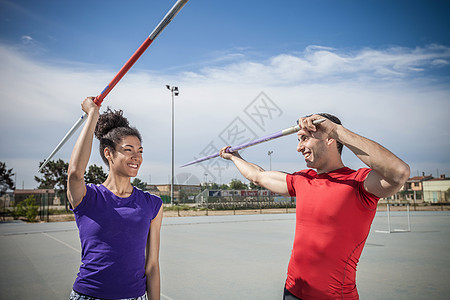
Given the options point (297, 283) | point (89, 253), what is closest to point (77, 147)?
point (89, 253)

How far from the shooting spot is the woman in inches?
87.3

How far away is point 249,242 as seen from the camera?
1191cm

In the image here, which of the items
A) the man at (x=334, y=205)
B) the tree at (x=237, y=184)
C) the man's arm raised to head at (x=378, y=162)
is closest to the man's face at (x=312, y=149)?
the man at (x=334, y=205)

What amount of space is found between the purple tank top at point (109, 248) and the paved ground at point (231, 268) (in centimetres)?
353

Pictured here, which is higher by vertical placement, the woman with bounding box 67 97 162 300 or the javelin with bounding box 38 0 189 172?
the javelin with bounding box 38 0 189 172

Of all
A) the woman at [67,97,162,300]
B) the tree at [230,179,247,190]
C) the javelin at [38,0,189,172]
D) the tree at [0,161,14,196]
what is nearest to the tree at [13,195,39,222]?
the tree at [0,161,14,196]

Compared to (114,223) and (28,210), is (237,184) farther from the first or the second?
(114,223)

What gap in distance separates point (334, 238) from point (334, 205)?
0.72 ft

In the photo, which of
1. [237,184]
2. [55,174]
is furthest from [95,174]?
[237,184]

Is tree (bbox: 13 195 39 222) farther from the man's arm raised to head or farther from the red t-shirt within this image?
the man's arm raised to head

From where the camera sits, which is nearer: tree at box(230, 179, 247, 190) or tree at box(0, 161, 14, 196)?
tree at box(0, 161, 14, 196)

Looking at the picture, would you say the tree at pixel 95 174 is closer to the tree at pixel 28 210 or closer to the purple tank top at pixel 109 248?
the tree at pixel 28 210

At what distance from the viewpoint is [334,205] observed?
7.71ft

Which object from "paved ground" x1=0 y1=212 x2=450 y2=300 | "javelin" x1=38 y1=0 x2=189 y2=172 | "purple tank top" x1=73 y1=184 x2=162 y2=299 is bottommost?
"paved ground" x1=0 y1=212 x2=450 y2=300
